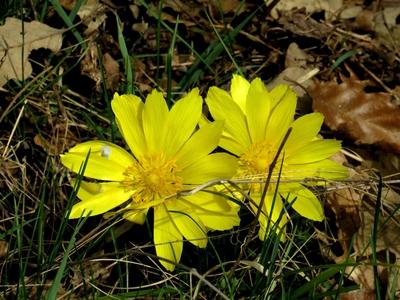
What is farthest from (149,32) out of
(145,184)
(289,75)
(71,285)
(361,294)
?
(361,294)

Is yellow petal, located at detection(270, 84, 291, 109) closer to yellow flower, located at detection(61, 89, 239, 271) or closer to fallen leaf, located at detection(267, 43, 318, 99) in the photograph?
yellow flower, located at detection(61, 89, 239, 271)

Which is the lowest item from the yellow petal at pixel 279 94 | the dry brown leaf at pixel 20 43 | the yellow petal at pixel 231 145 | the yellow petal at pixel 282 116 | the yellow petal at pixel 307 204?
the yellow petal at pixel 307 204

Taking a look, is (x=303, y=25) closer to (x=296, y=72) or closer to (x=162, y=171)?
(x=296, y=72)

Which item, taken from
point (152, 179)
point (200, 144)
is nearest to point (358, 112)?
point (200, 144)

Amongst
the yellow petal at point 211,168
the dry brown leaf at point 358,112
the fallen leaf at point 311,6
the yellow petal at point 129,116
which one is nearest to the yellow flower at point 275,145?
the yellow petal at point 211,168

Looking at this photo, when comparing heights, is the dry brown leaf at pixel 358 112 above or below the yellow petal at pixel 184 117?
below

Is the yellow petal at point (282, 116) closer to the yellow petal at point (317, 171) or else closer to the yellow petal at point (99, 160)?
the yellow petal at point (317, 171)

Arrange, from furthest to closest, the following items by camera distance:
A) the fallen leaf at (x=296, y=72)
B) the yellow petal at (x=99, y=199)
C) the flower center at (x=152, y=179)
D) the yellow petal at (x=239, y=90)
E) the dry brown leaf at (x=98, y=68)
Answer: the fallen leaf at (x=296, y=72)
the dry brown leaf at (x=98, y=68)
the yellow petal at (x=239, y=90)
the flower center at (x=152, y=179)
the yellow petal at (x=99, y=199)

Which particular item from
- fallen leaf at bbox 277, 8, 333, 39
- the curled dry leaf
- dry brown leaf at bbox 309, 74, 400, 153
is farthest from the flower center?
fallen leaf at bbox 277, 8, 333, 39
